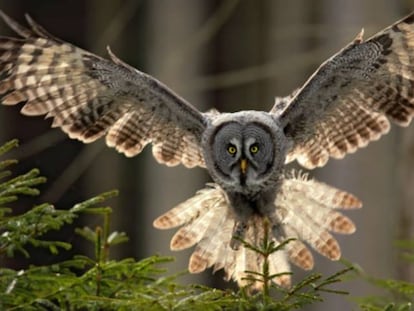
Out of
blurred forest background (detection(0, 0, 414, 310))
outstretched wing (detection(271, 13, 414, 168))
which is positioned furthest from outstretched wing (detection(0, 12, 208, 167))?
blurred forest background (detection(0, 0, 414, 310))

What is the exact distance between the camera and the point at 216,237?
4887 mm

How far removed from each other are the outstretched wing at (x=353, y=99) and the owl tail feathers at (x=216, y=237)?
1.38ft

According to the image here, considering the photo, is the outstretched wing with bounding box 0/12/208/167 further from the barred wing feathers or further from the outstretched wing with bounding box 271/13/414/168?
the outstretched wing with bounding box 271/13/414/168

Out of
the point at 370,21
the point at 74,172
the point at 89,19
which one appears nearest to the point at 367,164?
the point at 370,21

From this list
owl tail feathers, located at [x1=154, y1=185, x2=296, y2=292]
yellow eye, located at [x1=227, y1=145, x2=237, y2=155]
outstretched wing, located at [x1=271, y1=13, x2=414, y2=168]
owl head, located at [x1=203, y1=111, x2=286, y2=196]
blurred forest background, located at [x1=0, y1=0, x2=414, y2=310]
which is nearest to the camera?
owl tail feathers, located at [x1=154, y1=185, x2=296, y2=292]

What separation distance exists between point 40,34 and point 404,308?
6.21ft

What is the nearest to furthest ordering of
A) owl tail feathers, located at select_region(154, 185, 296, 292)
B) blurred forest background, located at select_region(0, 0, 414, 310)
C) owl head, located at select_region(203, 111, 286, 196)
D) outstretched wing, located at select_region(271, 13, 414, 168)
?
owl tail feathers, located at select_region(154, 185, 296, 292) → outstretched wing, located at select_region(271, 13, 414, 168) → owl head, located at select_region(203, 111, 286, 196) → blurred forest background, located at select_region(0, 0, 414, 310)

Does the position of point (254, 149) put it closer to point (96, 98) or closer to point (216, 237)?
point (216, 237)

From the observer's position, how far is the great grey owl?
4766 mm

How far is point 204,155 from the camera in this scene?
5.25 metres

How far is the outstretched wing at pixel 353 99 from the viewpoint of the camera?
4.78m

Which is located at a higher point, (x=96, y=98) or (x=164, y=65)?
(x=164, y=65)

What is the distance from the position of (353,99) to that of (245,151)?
492 millimetres

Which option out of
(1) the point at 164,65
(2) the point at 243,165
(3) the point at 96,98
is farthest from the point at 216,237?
(1) the point at 164,65
